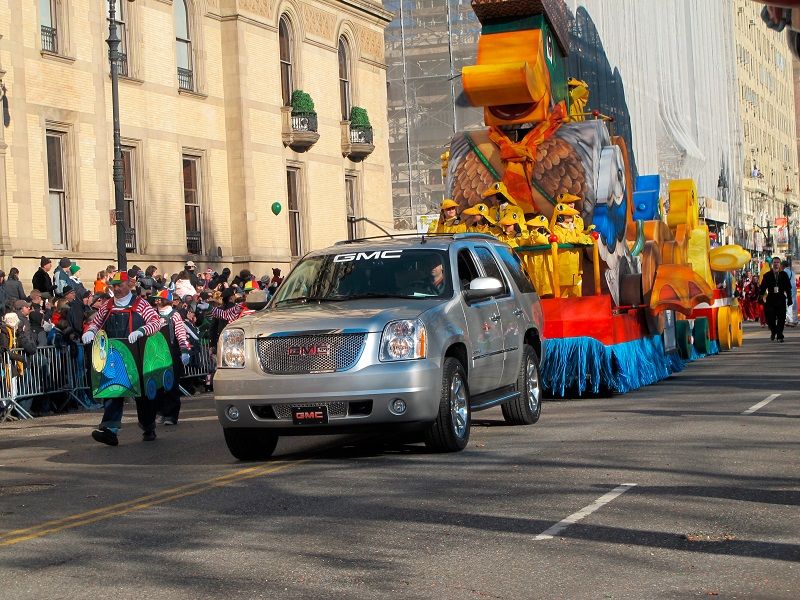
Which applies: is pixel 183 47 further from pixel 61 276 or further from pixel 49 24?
pixel 61 276

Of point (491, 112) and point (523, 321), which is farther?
point (491, 112)

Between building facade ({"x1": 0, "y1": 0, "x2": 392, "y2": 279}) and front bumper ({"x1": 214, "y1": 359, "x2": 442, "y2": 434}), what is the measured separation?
52.4 ft

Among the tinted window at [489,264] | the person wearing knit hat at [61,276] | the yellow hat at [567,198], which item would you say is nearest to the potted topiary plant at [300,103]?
the person wearing knit hat at [61,276]

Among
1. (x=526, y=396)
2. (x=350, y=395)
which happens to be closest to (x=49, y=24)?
(x=526, y=396)

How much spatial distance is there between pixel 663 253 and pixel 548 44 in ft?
13.7

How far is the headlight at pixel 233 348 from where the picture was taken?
12.3 m

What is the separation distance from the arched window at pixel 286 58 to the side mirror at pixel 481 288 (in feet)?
83.0

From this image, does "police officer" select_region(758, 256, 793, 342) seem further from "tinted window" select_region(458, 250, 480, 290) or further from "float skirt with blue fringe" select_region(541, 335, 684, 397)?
"tinted window" select_region(458, 250, 480, 290)

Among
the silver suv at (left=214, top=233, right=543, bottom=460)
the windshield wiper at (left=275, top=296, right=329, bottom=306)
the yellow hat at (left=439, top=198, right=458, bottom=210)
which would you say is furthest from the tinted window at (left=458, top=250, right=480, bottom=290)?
the yellow hat at (left=439, top=198, right=458, bottom=210)

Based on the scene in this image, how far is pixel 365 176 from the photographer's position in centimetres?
4216

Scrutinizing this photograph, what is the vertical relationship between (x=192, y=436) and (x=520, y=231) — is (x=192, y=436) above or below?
below

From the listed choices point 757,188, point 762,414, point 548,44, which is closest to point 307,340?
point 762,414

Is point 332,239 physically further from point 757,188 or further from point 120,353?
point 757,188

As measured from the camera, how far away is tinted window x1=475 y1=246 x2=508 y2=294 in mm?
14273
